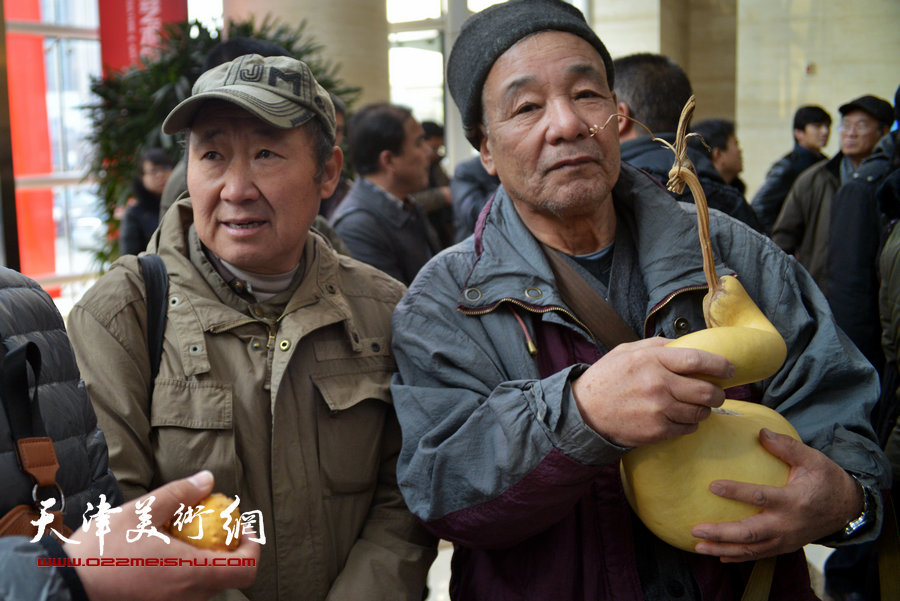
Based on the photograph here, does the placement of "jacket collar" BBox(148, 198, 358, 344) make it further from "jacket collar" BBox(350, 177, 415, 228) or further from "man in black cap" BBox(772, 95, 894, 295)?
"man in black cap" BBox(772, 95, 894, 295)

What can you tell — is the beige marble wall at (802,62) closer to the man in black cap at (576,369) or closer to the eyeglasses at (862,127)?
the eyeglasses at (862,127)

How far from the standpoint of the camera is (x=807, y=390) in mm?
1863

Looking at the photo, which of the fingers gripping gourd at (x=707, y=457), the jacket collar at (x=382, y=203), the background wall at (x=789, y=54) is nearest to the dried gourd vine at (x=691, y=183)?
the fingers gripping gourd at (x=707, y=457)

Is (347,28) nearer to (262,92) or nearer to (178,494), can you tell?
(262,92)

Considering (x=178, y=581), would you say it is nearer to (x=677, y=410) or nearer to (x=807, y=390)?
(x=677, y=410)

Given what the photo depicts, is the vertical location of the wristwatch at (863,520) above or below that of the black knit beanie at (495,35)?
below

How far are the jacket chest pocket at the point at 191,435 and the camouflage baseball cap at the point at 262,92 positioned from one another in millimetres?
601

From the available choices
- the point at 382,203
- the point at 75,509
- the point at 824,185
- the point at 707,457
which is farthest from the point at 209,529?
the point at 824,185

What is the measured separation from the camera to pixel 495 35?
206cm

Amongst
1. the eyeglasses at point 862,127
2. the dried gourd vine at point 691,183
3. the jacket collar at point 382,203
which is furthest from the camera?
the eyeglasses at point 862,127

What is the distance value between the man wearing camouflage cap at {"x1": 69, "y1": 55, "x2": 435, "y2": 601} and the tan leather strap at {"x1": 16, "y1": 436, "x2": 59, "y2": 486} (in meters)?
0.50

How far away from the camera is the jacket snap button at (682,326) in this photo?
1.88 m

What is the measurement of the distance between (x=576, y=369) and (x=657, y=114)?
1.99 meters

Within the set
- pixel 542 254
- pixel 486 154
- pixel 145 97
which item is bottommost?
pixel 542 254
